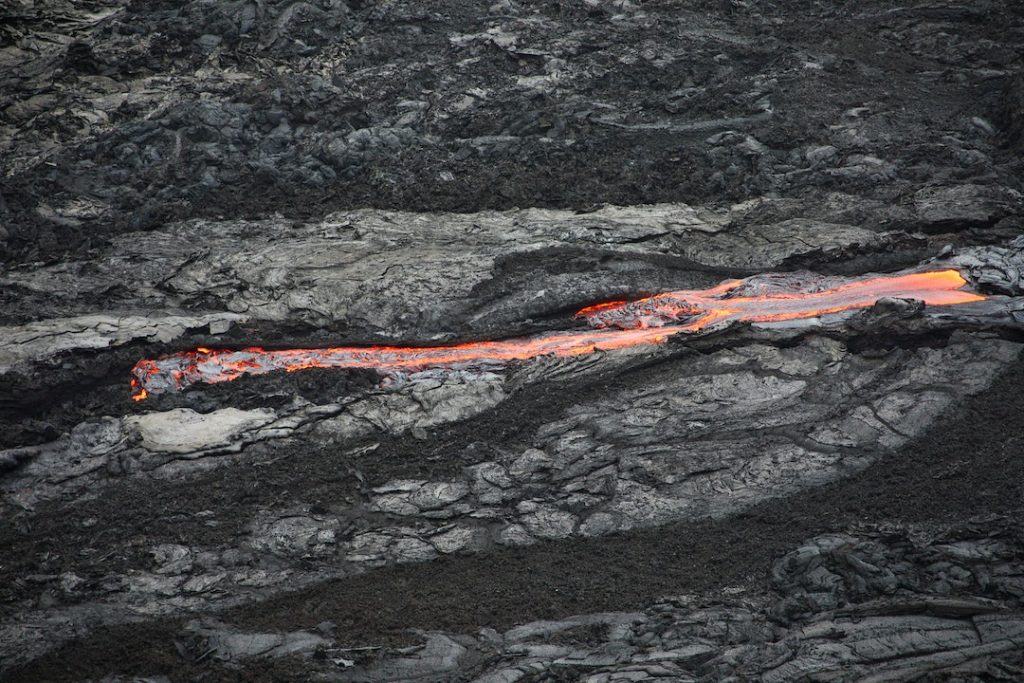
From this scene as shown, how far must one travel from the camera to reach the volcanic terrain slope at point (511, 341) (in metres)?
9.98

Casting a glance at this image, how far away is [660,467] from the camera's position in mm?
11570

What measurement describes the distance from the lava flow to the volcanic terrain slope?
7cm

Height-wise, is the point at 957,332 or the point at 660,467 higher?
the point at 957,332

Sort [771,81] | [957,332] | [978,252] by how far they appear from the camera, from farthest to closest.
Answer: [771,81], [978,252], [957,332]

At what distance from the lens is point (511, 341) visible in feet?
44.5

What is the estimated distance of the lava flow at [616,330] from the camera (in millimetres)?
13102

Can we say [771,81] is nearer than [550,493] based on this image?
No

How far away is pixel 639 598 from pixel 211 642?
4853mm

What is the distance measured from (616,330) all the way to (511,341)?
1613 mm

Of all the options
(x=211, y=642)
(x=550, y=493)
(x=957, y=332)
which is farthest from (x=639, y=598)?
(x=957, y=332)

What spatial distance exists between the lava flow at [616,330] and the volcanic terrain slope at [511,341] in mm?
68

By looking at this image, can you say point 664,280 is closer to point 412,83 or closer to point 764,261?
point 764,261

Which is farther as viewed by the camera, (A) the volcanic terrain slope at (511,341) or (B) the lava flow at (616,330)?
(B) the lava flow at (616,330)

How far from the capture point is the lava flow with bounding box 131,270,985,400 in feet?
43.0
